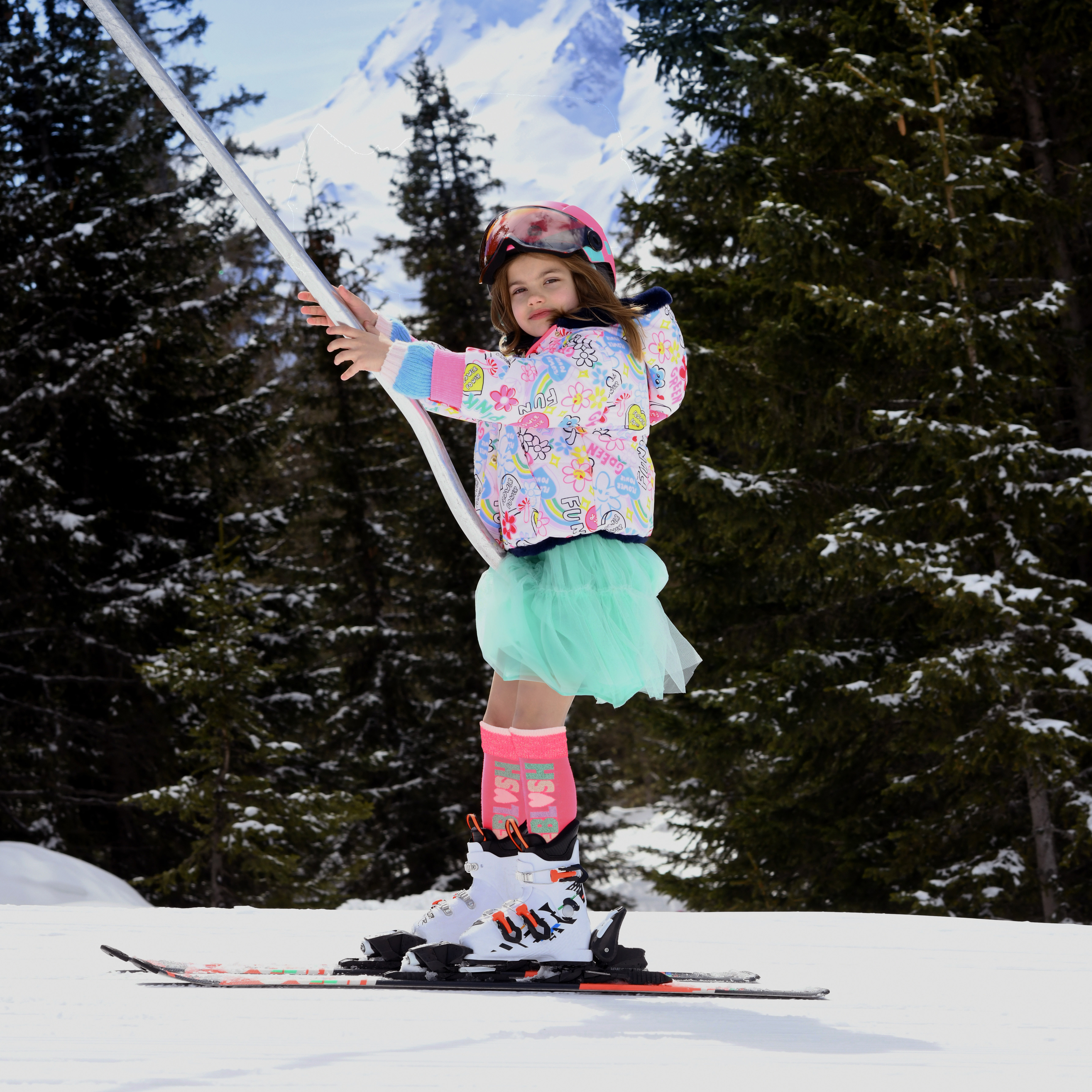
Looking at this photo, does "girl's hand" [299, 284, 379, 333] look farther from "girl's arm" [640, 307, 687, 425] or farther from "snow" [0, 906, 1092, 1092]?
"snow" [0, 906, 1092, 1092]

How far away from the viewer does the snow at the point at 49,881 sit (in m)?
4.81

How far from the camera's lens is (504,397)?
2453 mm

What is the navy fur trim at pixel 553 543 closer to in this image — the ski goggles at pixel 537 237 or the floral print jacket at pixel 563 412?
the floral print jacket at pixel 563 412

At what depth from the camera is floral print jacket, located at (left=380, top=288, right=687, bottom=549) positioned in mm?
2439

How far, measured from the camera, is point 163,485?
1209 cm

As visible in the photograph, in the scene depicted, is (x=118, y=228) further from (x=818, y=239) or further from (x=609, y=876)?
(x=609, y=876)

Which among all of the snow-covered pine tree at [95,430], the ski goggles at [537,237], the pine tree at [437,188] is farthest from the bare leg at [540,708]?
the pine tree at [437,188]

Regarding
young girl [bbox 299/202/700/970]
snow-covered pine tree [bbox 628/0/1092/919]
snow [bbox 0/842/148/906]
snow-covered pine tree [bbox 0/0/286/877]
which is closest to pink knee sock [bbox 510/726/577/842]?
young girl [bbox 299/202/700/970]

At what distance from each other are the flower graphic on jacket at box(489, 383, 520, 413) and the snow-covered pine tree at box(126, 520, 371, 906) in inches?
257

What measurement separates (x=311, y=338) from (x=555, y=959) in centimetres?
1449

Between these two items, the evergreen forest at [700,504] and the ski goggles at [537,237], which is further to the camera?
the evergreen forest at [700,504]

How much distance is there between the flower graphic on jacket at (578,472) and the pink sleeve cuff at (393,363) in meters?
0.43

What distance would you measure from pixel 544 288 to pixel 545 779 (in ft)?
3.71

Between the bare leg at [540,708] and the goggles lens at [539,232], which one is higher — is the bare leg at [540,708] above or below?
below
